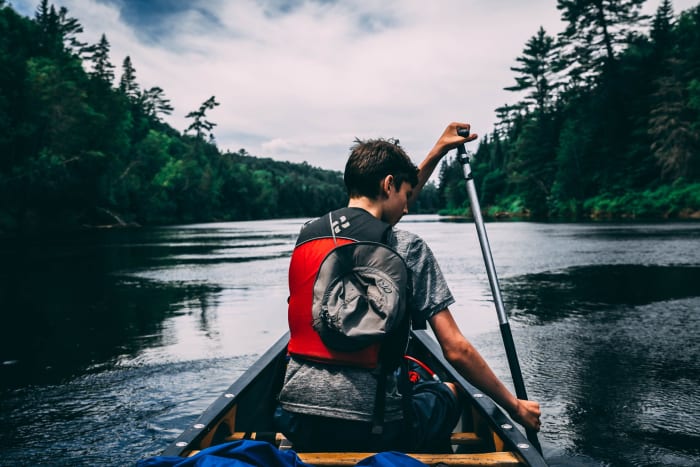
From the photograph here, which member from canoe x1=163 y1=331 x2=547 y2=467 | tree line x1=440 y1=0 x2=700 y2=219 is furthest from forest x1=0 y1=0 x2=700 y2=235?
canoe x1=163 y1=331 x2=547 y2=467

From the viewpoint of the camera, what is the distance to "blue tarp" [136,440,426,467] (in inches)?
66.6

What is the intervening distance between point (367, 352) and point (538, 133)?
72.3 meters

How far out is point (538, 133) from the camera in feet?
227

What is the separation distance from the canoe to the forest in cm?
4176

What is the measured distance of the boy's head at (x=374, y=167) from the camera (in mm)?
2189

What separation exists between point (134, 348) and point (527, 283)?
7949 millimetres

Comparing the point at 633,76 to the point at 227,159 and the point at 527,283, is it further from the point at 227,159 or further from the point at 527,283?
the point at 227,159

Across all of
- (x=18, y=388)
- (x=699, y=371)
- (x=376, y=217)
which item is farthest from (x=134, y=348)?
(x=699, y=371)

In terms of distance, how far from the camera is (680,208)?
4175 centimetres

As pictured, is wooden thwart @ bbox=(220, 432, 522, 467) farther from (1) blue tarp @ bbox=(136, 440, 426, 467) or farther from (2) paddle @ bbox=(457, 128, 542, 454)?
(2) paddle @ bbox=(457, 128, 542, 454)

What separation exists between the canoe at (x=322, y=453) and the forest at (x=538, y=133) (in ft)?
137

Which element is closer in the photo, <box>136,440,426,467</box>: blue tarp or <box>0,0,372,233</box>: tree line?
<box>136,440,426,467</box>: blue tarp

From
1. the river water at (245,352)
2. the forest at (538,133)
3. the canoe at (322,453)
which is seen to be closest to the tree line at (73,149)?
the forest at (538,133)

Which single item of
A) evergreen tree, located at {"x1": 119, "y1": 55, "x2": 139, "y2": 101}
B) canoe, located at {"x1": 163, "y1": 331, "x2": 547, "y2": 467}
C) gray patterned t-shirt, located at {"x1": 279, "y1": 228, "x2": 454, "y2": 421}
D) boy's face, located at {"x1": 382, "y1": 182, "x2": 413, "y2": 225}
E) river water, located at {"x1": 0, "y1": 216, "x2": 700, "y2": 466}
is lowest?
river water, located at {"x1": 0, "y1": 216, "x2": 700, "y2": 466}
